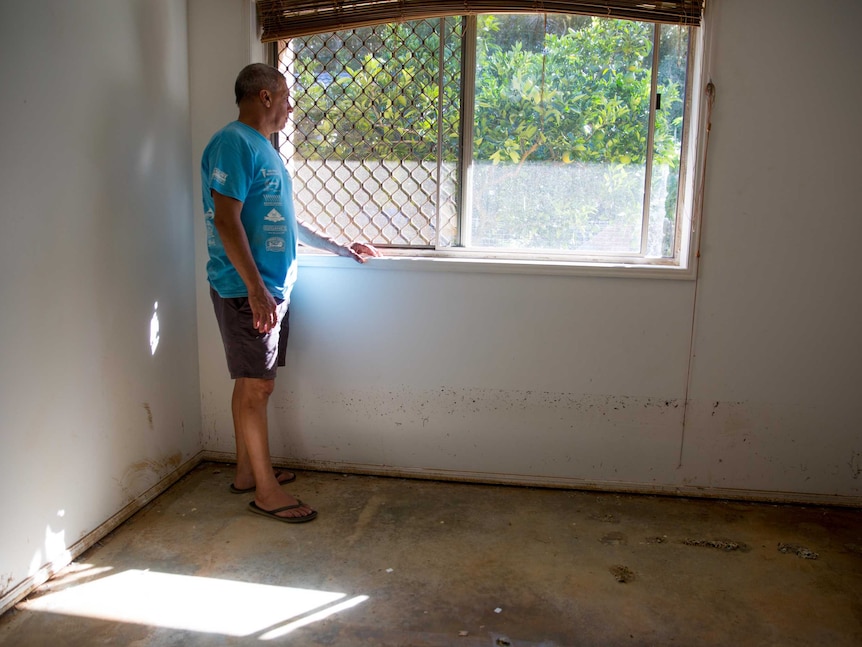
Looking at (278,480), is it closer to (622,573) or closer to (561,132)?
(622,573)

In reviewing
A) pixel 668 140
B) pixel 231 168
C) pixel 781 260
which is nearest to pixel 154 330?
pixel 231 168

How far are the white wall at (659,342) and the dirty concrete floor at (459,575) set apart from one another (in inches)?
8.3

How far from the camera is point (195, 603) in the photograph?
2064 mm

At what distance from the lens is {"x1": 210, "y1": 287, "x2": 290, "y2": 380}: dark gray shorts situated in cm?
254

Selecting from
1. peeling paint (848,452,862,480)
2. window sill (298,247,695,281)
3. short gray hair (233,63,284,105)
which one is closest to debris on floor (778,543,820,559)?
peeling paint (848,452,862,480)

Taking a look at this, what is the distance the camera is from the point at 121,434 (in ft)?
8.30

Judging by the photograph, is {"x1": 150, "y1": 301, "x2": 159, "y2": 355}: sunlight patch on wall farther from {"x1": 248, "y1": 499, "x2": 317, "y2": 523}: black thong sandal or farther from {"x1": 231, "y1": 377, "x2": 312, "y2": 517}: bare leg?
{"x1": 248, "y1": 499, "x2": 317, "y2": 523}: black thong sandal

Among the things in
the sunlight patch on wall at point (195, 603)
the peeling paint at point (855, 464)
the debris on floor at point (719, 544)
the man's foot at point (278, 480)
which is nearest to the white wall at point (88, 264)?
the sunlight patch on wall at point (195, 603)

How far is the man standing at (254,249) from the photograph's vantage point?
2.36 meters

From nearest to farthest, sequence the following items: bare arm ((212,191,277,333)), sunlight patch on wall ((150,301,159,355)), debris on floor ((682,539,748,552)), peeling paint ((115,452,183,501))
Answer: bare arm ((212,191,277,333)), debris on floor ((682,539,748,552)), peeling paint ((115,452,183,501)), sunlight patch on wall ((150,301,159,355))

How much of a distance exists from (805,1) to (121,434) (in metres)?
3.18

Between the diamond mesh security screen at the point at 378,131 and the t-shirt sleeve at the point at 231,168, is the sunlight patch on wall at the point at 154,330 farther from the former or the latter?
the diamond mesh security screen at the point at 378,131

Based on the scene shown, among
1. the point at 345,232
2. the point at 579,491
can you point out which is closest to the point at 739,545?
the point at 579,491

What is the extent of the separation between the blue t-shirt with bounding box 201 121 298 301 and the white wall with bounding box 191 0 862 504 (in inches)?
15.7
